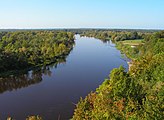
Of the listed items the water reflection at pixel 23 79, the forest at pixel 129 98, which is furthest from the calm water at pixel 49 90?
the forest at pixel 129 98

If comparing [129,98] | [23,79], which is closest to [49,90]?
[23,79]

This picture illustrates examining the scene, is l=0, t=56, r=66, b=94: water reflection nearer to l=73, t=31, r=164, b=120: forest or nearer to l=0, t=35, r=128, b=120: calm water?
l=0, t=35, r=128, b=120: calm water

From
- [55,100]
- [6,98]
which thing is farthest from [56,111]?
[6,98]

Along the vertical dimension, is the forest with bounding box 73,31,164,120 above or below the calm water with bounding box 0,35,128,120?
above

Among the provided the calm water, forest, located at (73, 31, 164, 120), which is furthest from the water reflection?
forest, located at (73, 31, 164, 120)

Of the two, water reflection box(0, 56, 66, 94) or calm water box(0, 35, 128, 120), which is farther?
water reflection box(0, 56, 66, 94)

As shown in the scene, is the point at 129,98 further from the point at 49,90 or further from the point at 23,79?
the point at 23,79
